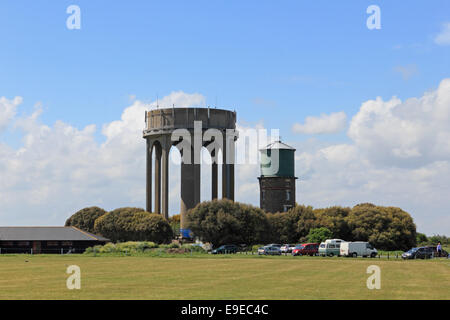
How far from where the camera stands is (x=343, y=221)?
119 meters

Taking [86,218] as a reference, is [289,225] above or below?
below

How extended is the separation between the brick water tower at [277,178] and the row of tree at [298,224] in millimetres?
18603

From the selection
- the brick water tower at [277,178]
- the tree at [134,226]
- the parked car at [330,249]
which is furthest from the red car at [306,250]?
the brick water tower at [277,178]

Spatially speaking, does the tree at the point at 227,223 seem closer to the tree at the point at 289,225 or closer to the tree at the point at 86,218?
the tree at the point at 289,225

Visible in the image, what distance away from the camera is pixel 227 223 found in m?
109

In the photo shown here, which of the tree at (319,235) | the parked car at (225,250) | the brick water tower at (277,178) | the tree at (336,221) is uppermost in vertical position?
the brick water tower at (277,178)

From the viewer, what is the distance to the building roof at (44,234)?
112 metres

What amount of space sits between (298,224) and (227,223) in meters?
17.4

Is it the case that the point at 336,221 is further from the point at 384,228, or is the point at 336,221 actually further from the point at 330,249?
the point at 330,249

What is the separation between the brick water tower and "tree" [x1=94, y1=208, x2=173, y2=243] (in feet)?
93.0

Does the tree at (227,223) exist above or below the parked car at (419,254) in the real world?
above

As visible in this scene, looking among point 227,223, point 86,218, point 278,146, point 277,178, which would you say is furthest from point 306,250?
point 86,218

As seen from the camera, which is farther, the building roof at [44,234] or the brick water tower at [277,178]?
the brick water tower at [277,178]
